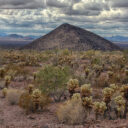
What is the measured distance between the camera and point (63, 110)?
10.0 metres

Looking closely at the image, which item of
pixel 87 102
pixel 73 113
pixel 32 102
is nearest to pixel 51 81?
pixel 32 102

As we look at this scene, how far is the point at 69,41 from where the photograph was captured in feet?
363

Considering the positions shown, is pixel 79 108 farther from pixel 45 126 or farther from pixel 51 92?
pixel 51 92

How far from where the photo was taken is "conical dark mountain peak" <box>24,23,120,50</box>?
345ft

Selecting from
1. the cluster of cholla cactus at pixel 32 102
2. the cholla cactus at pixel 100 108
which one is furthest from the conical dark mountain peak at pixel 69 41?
the cholla cactus at pixel 100 108

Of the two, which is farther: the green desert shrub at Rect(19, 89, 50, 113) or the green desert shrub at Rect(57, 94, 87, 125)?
the green desert shrub at Rect(19, 89, 50, 113)

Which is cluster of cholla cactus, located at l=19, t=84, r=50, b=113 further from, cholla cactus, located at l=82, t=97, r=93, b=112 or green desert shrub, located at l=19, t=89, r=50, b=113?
cholla cactus, located at l=82, t=97, r=93, b=112

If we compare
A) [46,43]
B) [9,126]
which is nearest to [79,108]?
[9,126]

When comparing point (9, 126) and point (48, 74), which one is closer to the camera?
point (9, 126)

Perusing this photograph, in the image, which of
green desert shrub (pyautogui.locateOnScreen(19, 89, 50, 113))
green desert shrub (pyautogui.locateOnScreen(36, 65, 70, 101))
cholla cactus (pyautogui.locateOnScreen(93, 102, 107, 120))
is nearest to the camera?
→ cholla cactus (pyautogui.locateOnScreen(93, 102, 107, 120))

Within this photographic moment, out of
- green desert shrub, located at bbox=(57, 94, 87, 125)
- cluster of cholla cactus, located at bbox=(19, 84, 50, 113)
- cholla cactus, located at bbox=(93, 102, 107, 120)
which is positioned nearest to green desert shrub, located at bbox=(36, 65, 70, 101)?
cluster of cholla cactus, located at bbox=(19, 84, 50, 113)

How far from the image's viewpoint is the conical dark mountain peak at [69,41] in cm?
10506

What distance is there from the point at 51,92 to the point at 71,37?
100463mm

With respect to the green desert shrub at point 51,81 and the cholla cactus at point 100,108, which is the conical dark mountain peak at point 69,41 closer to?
the green desert shrub at point 51,81
